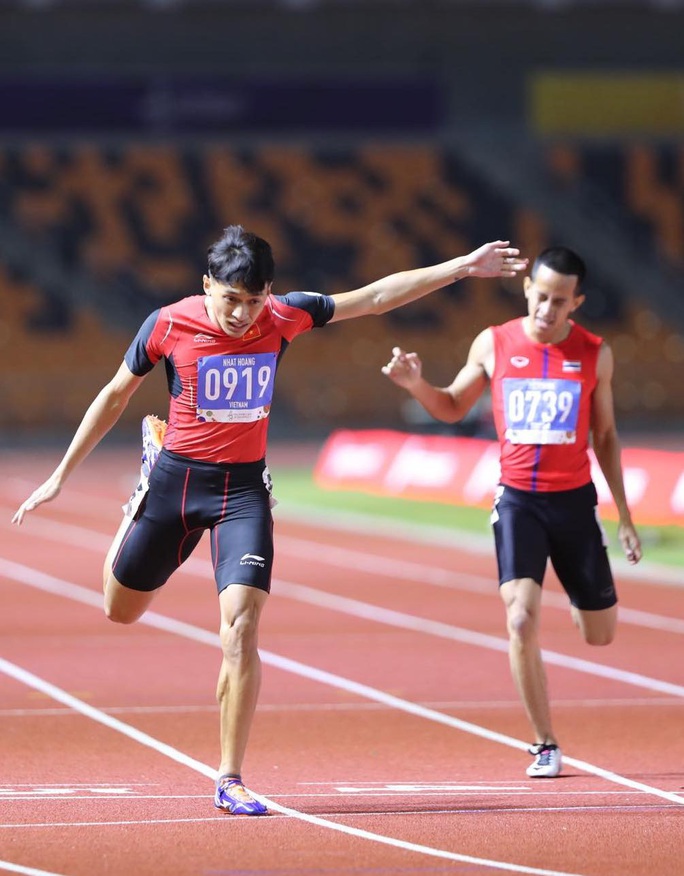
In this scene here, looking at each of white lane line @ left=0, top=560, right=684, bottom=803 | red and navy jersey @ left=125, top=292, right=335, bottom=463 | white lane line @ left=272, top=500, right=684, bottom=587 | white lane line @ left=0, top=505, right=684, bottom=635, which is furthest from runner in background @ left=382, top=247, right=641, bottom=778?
white lane line @ left=272, top=500, right=684, bottom=587

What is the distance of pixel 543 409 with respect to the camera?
830 centimetres

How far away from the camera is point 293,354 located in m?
40.2

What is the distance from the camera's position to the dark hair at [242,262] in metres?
6.92

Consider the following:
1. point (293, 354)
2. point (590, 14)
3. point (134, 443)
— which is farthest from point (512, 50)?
point (134, 443)

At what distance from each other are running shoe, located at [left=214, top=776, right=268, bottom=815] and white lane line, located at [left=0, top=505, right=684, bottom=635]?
21.5 feet

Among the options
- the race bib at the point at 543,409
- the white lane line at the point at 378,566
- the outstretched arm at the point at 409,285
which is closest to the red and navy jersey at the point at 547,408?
the race bib at the point at 543,409

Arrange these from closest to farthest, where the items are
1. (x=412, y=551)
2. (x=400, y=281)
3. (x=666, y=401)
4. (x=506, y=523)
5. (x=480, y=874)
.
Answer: (x=480, y=874), (x=400, y=281), (x=506, y=523), (x=412, y=551), (x=666, y=401)

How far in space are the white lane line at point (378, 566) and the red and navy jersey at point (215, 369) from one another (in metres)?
6.33

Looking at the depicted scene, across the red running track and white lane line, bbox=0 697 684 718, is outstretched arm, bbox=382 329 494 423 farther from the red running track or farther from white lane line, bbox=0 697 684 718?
white lane line, bbox=0 697 684 718

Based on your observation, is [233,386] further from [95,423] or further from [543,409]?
[543,409]

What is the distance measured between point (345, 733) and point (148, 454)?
2.27 meters

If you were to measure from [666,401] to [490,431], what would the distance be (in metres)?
13.3

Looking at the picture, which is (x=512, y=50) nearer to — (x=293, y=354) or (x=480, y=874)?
(x=293, y=354)

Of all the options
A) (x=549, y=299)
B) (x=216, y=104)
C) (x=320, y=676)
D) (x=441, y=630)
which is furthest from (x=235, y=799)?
(x=216, y=104)
